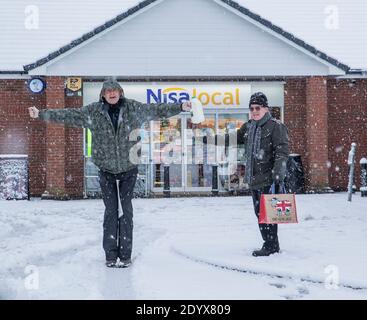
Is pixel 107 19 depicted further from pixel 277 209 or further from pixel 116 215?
pixel 277 209

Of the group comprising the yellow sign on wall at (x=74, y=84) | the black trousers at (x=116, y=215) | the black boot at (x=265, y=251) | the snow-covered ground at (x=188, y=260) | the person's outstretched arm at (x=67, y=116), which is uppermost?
the yellow sign on wall at (x=74, y=84)

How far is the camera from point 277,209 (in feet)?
18.1

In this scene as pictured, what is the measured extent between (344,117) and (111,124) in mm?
12233

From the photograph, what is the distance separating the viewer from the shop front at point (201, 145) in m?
15.4

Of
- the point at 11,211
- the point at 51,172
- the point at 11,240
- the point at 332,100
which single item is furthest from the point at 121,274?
the point at 332,100

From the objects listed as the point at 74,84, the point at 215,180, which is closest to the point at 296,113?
the point at 215,180

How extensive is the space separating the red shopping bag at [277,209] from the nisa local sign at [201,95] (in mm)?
9864

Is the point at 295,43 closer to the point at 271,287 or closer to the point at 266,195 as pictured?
the point at 266,195

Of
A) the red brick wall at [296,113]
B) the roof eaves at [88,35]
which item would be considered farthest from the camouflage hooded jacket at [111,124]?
the red brick wall at [296,113]

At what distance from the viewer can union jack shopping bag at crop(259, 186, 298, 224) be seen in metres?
5.50

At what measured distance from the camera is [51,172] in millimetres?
14484

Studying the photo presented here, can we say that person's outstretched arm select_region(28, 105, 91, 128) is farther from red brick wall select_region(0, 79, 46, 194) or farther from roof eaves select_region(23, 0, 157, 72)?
red brick wall select_region(0, 79, 46, 194)

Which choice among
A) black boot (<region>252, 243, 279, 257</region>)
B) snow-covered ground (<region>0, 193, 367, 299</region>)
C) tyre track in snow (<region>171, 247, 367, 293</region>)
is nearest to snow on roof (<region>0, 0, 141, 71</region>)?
snow-covered ground (<region>0, 193, 367, 299</region>)

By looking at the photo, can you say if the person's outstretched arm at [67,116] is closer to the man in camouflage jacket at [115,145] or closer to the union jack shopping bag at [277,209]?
the man in camouflage jacket at [115,145]
